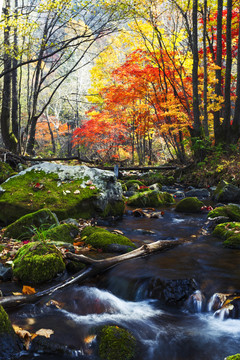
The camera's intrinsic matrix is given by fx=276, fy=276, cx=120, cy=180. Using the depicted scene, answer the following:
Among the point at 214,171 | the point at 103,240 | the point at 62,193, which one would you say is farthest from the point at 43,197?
the point at 214,171

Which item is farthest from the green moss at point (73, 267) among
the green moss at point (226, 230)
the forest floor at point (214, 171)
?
the forest floor at point (214, 171)

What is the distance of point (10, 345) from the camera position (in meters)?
2.12

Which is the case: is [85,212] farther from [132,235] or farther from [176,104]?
[176,104]

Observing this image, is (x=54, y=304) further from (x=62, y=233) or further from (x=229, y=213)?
(x=229, y=213)

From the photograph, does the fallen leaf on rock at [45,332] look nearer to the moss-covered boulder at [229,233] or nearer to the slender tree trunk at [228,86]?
the moss-covered boulder at [229,233]

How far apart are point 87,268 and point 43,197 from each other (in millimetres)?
2998

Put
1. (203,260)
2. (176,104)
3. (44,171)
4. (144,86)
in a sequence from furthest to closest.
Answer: (144,86), (176,104), (44,171), (203,260)

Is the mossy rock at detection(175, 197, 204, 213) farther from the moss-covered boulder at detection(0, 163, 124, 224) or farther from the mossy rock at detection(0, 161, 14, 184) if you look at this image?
the mossy rock at detection(0, 161, 14, 184)

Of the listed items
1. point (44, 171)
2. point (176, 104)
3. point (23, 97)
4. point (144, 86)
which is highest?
point (23, 97)

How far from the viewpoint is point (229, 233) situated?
15.8ft

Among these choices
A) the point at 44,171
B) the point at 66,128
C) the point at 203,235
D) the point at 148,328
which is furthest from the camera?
the point at 66,128

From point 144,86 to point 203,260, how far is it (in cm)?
1140

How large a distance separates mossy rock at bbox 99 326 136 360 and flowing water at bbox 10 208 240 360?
0.10m

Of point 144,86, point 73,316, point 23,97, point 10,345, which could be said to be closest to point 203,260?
point 73,316
